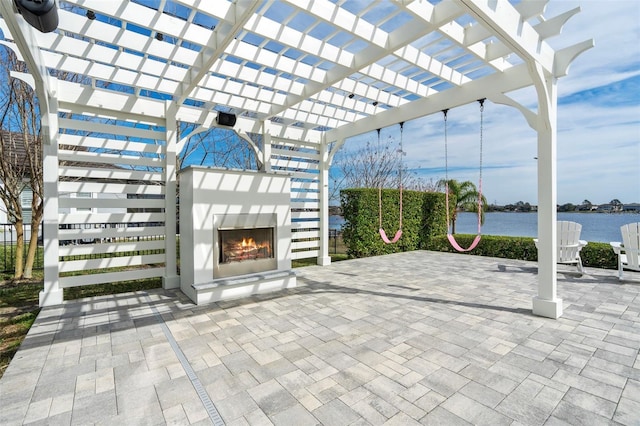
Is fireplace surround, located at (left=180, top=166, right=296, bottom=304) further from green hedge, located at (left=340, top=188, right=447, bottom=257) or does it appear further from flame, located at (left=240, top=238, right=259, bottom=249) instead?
green hedge, located at (left=340, top=188, right=447, bottom=257)

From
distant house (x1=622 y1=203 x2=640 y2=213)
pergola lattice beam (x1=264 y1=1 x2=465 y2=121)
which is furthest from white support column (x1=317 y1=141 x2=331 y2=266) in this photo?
distant house (x1=622 y1=203 x2=640 y2=213)

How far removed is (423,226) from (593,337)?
772 centimetres

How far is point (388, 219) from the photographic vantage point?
998 centimetres

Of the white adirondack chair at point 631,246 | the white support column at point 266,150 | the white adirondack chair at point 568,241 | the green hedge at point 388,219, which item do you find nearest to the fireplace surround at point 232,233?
the white support column at point 266,150

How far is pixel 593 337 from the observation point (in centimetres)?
343

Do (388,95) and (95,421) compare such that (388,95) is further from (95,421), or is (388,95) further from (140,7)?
(95,421)

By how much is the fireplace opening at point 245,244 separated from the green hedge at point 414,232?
4.02 metres

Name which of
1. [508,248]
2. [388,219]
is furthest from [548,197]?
[388,219]

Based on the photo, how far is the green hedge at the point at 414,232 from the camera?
26.8 ft

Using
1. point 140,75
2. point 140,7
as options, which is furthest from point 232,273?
point 140,7

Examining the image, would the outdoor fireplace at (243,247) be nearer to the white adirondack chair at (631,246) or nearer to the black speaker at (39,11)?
the black speaker at (39,11)

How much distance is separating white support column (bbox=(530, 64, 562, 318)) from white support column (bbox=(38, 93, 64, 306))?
275 inches

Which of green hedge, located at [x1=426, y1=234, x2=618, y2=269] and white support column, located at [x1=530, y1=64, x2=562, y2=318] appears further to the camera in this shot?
green hedge, located at [x1=426, y1=234, x2=618, y2=269]

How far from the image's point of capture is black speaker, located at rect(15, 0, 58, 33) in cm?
201
